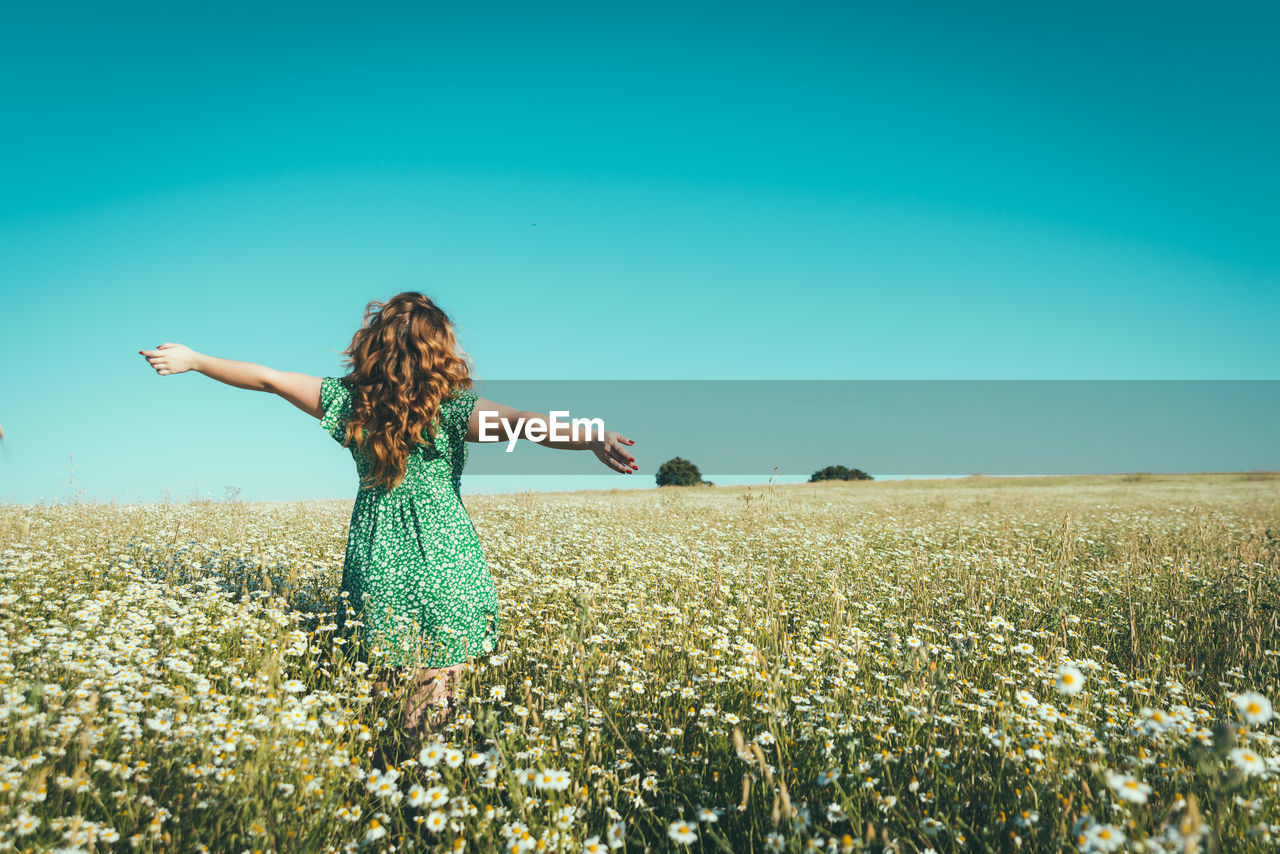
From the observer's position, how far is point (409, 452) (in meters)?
3.83

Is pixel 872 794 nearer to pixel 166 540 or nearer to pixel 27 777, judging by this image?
pixel 27 777

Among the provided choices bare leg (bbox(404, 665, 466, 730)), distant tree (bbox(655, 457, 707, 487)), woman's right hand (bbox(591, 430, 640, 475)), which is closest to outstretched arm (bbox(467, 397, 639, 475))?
woman's right hand (bbox(591, 430, 640, 475))

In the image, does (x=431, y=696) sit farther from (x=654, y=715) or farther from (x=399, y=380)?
(x=399, y=380)

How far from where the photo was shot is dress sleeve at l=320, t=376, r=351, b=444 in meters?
3.91

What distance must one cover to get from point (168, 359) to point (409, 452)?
1.46 meters

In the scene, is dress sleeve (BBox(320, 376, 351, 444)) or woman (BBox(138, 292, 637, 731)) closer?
woman (BBox(138, 292, 637, 731))

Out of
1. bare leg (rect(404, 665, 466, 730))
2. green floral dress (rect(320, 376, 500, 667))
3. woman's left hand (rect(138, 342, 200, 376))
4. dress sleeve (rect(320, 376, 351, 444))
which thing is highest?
woman's left hand (rect(138, 342, 200, 376))

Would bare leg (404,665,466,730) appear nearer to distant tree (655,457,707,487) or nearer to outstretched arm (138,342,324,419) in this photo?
outstretched arm (138,342,324,419)

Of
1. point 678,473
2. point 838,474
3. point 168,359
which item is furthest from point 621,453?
point 838,474

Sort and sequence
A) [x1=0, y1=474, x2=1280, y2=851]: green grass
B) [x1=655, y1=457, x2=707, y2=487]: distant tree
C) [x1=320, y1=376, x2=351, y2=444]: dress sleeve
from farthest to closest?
[x1=655, y1=457, x2=707, y2=487]: distant tree
[x1=320, y1=376, x2=351, y2=444]: dress sleeve
[x1=0, y1=474, x2=1280, y2=851]: green grass

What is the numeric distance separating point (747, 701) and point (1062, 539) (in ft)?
21.5

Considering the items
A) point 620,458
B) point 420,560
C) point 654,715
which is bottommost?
point 654,715

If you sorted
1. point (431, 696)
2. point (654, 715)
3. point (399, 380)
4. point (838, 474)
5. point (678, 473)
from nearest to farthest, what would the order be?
1. point (654, 715)
2. point (431, 696)
3. point (399, 380)
4. point (678, 473)
5. point (838, 474)

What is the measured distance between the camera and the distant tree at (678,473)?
48219 mm
